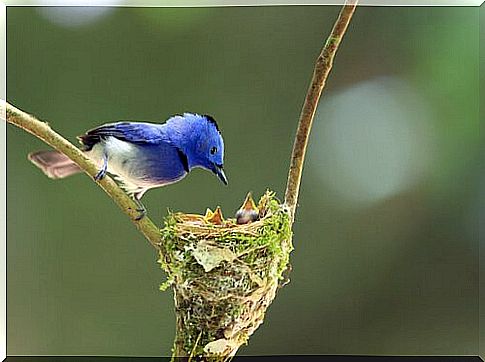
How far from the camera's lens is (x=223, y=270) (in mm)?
4324

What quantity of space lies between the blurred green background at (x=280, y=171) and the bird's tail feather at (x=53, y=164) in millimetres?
34

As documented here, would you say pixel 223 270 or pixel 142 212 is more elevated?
pixel 142 212

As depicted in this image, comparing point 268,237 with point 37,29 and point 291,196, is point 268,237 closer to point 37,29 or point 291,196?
point 291,196

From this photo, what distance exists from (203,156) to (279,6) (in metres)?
0.77

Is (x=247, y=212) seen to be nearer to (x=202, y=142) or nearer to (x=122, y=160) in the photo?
(x=202, y=142)

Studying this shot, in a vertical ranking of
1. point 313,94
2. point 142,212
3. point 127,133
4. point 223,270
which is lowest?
point 223,270

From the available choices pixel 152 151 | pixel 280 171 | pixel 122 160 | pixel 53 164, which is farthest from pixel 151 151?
pixel 280 171

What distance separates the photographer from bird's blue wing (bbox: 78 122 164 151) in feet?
14.8

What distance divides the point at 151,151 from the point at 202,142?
0.23 metres

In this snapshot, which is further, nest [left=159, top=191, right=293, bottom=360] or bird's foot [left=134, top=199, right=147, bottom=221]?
bird's foot [left=134, top=199, right=147, bottom=221]

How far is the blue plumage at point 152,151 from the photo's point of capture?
14.7ft

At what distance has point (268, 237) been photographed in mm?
4391

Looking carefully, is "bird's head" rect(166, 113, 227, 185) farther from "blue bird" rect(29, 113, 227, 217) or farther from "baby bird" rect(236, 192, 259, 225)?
"baby bird" rect(236, 192, 259, 225)

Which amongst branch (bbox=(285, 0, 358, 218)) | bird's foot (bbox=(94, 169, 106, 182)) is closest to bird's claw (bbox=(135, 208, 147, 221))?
bird's foot (bbox=(94, 169, 106, 182))
